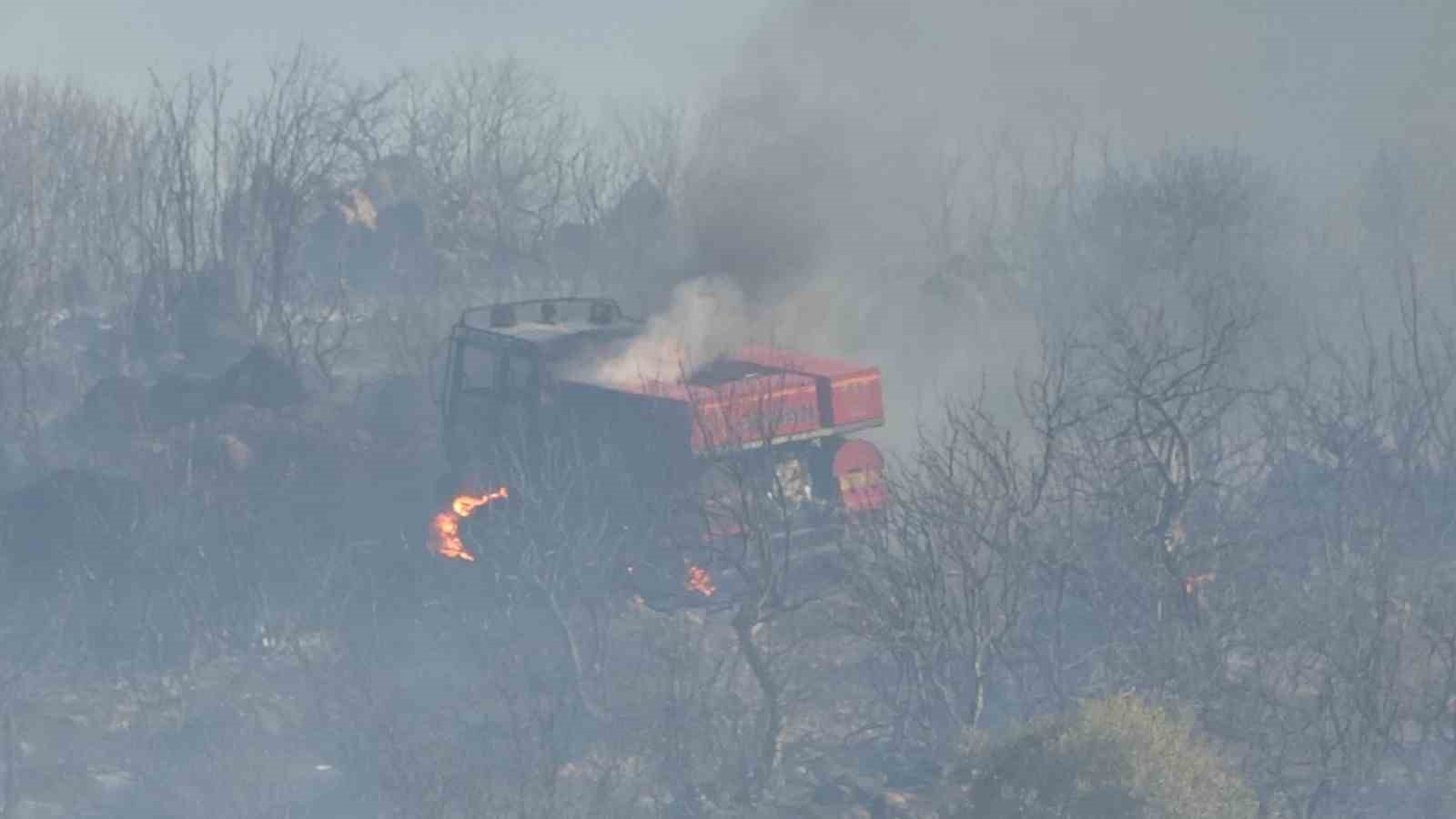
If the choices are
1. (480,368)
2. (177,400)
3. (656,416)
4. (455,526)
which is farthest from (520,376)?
(177,400)

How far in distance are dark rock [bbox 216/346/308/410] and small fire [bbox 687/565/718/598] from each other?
6.55 m

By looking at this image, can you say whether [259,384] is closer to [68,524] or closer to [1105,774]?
[68,524]

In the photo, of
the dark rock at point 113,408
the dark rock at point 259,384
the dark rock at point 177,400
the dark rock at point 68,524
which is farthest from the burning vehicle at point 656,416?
the dark rock at point 113,408

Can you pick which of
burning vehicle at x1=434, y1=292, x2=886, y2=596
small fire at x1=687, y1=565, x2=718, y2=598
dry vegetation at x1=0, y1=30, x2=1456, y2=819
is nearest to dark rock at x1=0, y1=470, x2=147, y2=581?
dry vegetation at x1=0, y1=30, x2=1456, y2=819

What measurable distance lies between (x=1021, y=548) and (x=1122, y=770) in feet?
10.2

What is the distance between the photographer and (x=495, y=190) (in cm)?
3359

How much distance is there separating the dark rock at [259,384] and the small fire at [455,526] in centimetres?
418

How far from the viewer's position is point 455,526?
14.5m

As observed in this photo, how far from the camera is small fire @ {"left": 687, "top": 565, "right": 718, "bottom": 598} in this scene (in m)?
13.5

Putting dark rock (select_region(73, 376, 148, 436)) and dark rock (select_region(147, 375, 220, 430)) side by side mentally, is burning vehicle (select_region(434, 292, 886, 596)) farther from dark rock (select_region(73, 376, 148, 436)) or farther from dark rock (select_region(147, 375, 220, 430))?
dark rock (select_region(73, 376, 148, 436))

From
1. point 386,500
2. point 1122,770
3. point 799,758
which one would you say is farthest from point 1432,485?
point 386,500

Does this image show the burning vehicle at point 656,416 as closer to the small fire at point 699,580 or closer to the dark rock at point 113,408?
the small fire at point 699,580

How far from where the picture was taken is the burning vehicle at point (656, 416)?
13109mm

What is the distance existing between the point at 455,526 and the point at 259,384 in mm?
4804
